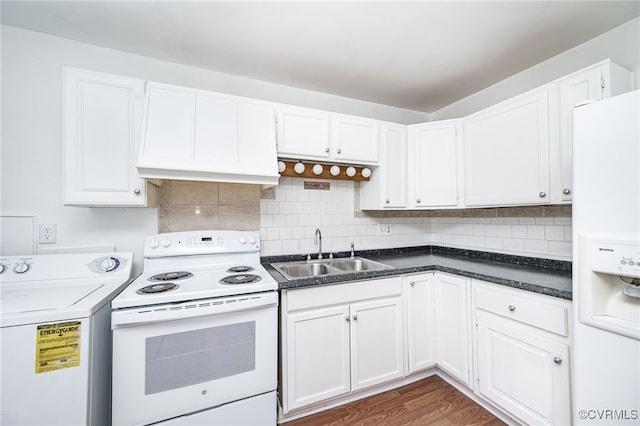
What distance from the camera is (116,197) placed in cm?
161

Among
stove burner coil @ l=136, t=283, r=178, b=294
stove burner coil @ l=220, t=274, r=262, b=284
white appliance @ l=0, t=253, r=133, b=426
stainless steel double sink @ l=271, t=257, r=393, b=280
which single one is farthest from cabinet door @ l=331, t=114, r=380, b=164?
white appliance @ l=0, t=253, r=133, b=426

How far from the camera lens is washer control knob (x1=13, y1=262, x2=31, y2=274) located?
4.96 feet

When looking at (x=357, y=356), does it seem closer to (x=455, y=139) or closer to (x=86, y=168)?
(x=455, y=139)

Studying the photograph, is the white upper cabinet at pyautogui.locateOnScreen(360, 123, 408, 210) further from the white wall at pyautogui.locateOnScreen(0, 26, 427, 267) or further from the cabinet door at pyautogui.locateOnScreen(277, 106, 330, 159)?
the white wall at pyautogui.locateOnScreen(0, 26, 427, 267)

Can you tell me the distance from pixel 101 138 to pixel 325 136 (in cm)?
145

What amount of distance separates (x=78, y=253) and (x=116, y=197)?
1.61ft

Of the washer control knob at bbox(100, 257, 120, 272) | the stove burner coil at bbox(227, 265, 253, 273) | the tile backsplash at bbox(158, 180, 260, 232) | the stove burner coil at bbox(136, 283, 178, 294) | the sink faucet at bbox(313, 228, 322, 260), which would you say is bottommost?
the stove burner coil at bbox(136, 283, 178, 294)

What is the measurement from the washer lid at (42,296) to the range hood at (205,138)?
71 centimetres

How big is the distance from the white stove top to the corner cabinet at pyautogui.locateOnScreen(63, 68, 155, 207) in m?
0.38

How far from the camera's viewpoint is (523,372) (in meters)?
1.50

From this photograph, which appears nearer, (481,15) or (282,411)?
(481,15)

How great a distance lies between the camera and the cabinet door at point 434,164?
2.25 m

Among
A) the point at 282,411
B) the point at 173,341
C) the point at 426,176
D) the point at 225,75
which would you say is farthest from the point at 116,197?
the point at 426,176

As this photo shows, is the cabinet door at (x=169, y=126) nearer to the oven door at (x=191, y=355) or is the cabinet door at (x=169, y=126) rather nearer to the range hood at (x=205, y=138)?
the range hood at (x=205, y=138)
